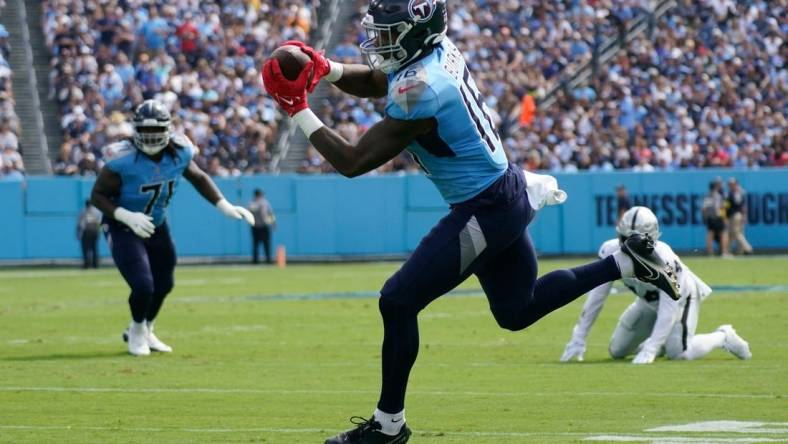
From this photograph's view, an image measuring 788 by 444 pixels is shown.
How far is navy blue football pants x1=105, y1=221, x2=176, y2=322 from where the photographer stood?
1241 cm

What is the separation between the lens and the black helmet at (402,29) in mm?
7008

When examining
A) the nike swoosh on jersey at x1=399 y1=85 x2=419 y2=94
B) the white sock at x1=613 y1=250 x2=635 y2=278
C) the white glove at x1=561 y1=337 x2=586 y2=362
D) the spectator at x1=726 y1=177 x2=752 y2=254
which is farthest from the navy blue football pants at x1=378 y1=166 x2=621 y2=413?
the spectator at x1=726 y1=177 x2=752 y2=254

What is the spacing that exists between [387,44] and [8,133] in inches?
920

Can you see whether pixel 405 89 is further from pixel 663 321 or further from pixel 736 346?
pixel 736 346

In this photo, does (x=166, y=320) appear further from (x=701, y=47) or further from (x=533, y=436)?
(x=701, y=47)

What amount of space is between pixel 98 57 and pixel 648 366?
2120 cm

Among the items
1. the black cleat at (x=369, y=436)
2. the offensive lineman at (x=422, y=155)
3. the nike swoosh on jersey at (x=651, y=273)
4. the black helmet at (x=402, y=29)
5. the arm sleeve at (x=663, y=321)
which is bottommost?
the arm sleeve at (x=663, y=321)

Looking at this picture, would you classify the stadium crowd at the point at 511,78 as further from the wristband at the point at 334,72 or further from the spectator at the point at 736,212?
the wristband at the point at 334,72

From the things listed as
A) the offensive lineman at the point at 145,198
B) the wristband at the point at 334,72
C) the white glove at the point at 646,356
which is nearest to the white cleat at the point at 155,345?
the offensive lineman at the point at 145,198

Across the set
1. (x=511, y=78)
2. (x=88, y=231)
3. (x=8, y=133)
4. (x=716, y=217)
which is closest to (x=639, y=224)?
(x=716, y=217)

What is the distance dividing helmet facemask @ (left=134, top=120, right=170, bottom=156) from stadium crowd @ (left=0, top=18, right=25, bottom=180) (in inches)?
673

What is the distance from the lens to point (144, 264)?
41.0ft

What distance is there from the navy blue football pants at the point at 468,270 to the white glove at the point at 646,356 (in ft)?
13.0

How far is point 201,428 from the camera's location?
8.05 m
